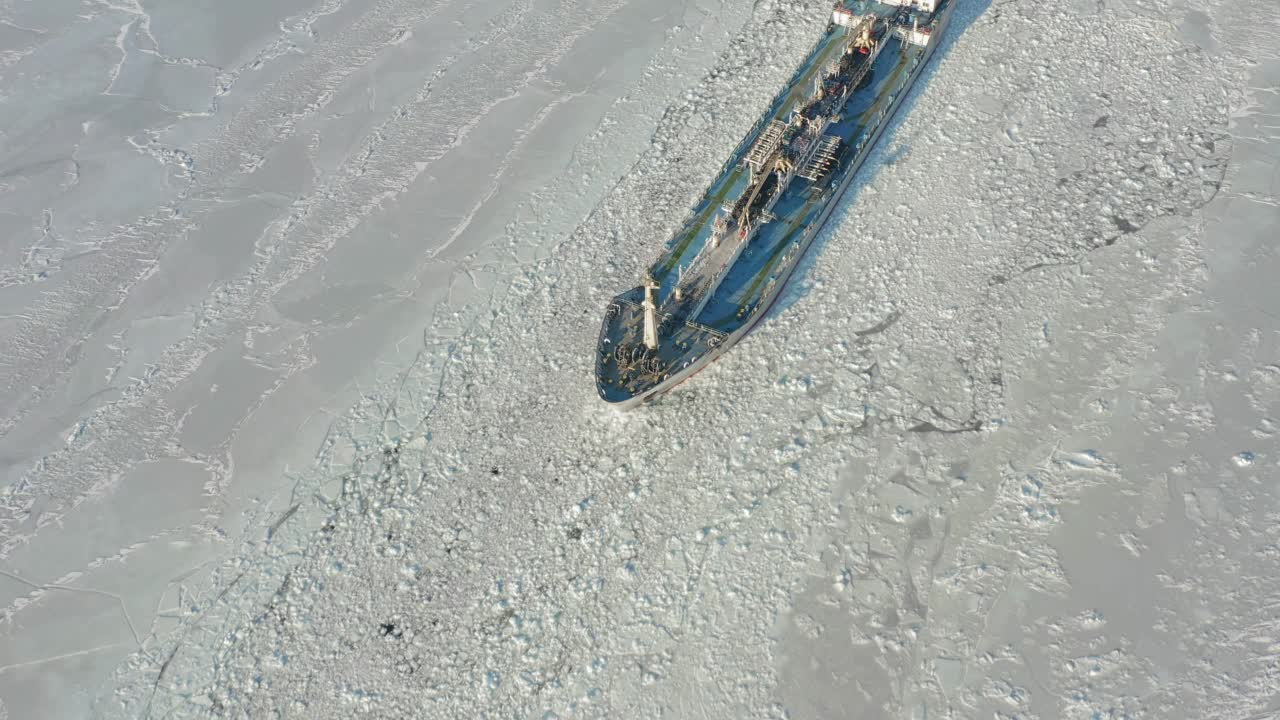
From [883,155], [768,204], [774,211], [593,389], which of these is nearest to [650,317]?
[593,389]

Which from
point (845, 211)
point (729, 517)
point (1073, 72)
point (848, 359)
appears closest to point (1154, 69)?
point (1073, 72)

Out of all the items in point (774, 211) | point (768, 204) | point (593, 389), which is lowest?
point (593, 389)

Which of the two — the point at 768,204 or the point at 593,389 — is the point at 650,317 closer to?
the point at 593,389

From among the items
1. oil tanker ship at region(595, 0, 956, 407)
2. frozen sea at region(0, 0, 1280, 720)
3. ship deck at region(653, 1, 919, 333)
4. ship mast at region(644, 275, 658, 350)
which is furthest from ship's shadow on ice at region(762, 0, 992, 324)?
ship mast at region(644, 275, 658, 350)

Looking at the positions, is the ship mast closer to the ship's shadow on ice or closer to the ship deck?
the ship deck

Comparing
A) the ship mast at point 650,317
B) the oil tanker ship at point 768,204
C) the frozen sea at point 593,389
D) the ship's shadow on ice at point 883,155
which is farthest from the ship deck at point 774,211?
the ship mast at point 650,317

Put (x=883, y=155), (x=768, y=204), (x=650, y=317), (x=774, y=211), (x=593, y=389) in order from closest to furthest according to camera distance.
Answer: (x=650, y=317) → (x=593, y=389) → (x=768, y=204) → (x=774, y=211) → (x=883, y=155)

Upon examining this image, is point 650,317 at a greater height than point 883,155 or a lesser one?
lesser
